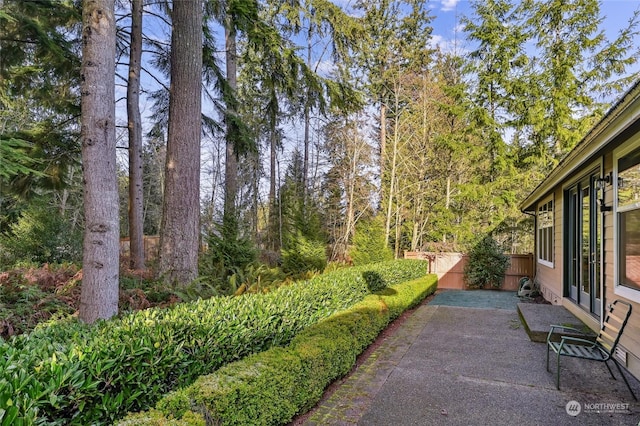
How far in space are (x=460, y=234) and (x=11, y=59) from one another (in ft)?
43.1

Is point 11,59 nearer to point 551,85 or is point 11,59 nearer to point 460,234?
point 460,234

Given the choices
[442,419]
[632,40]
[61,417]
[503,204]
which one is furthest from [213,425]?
[632,40]

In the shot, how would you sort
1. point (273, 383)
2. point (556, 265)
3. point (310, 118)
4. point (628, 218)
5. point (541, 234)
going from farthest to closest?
point (310, 118) < point (541, 234) < point (556, 265) < point (628, 218) < point (273, 383)

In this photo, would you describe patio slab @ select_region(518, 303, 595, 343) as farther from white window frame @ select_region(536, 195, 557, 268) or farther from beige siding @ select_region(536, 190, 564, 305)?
white window frame @ select_region(536, 195, 557, 268)

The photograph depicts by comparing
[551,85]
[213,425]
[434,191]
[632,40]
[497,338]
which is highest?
[632,40]

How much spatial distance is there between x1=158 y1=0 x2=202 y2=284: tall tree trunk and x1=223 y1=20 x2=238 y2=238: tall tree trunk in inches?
45.7

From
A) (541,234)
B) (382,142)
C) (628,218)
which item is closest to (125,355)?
(628,218)

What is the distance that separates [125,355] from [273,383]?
42.3 inches

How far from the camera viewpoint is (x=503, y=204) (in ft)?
43.0

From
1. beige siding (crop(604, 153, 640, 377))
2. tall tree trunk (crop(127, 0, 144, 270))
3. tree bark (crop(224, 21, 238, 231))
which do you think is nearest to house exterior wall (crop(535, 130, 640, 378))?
beige siding (crop(604, 153, 640, 377))

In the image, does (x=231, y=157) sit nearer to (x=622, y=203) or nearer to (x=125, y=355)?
(x=125, y=355)

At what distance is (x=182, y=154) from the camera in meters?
5.34

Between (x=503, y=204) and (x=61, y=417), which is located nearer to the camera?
(x=61, y=417)

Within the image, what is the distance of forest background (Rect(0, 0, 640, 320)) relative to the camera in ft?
20.1
